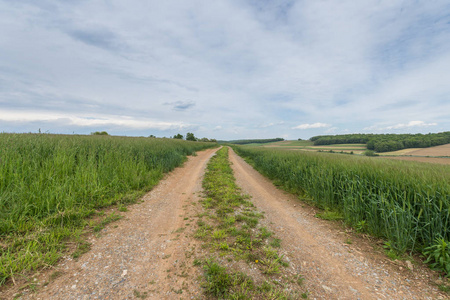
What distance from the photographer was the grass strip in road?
8.55 feet

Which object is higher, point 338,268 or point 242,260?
point 242,260

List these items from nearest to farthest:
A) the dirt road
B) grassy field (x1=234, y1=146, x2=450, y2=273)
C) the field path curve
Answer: the dirt road < the field path curve < grassy field (x1=234, y1=146, x2=450, y2=273)

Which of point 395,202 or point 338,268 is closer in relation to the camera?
point 338,268

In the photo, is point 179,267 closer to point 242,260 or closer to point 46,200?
point 242,260

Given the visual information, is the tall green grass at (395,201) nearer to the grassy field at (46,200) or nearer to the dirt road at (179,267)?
the dirt road at (179,267)

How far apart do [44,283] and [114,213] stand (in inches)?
104

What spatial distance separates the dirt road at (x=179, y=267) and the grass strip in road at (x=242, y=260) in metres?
0.23

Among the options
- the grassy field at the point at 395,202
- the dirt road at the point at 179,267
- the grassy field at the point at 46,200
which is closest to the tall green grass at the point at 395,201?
the grassy field at the point at 395,202

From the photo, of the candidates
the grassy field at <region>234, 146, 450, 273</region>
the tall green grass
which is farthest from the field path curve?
the tall green grass

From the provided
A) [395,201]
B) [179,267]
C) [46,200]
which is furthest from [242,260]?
[46,200]

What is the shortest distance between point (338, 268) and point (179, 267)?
3157 mm

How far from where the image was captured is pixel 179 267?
10.3 ft

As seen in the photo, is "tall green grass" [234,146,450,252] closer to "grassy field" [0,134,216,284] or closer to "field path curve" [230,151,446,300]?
"field path curve" [230,151,446,300]

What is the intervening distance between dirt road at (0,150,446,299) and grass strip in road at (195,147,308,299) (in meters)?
0.23
